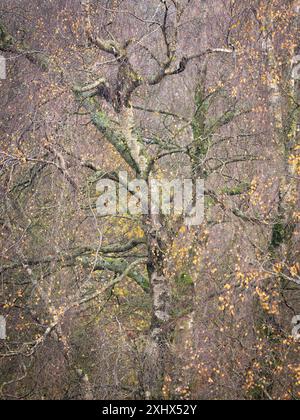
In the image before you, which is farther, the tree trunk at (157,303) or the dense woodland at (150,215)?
the tree trunk at (157,303)

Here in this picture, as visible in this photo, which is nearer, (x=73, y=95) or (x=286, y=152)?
(x=73, y=95)

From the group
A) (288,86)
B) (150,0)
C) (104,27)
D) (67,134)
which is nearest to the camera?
(67,134)

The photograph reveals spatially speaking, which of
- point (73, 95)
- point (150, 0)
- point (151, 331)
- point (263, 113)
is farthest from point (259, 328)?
point (150, 0)

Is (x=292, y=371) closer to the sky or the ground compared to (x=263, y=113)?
closer to the ground

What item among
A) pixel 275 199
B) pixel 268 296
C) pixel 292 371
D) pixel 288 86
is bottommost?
pixel 292 371

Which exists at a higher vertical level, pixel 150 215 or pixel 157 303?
pixel 150 215

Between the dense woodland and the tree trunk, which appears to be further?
the tree trunk

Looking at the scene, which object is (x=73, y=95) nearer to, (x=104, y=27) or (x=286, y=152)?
(x=104, y=27)

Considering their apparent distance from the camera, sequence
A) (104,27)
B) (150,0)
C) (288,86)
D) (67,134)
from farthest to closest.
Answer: (150,0) → (288,86) → (104,27) → (67,134)
